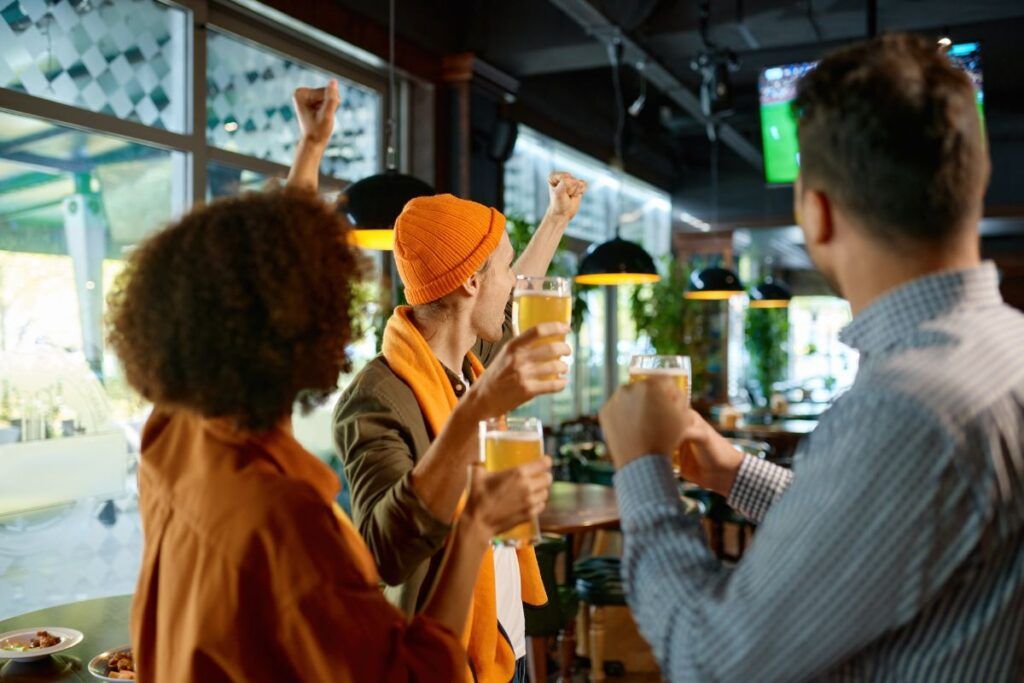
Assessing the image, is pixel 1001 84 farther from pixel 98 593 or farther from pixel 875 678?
pixel 875 678

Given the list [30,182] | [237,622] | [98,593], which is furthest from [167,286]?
[98,593]

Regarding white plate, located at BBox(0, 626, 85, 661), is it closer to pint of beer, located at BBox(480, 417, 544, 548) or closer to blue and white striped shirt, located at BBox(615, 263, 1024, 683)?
pint of beer, located at BBox(480, 417, 544, 548)

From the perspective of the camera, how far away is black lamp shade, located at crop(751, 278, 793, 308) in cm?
878

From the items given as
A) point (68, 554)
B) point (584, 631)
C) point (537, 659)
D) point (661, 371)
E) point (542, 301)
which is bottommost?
point (584, 631)

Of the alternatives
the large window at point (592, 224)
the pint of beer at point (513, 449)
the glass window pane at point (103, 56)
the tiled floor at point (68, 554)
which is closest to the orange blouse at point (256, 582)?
the pint of beer at point (513, 449)

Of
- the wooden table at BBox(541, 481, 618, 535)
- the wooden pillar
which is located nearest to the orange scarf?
the wooden table at BBox(541, 481, 618, 535)

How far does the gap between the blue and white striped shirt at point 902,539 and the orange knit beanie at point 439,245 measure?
972 mm

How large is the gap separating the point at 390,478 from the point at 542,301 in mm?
427

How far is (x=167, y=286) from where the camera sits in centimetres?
108

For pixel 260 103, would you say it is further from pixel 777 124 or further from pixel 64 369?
pixel 777 124

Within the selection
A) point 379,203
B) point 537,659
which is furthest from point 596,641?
point 379,203

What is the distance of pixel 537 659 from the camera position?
3.62 meters

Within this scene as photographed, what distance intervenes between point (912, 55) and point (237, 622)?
973mm

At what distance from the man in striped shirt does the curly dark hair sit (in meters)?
0.43
